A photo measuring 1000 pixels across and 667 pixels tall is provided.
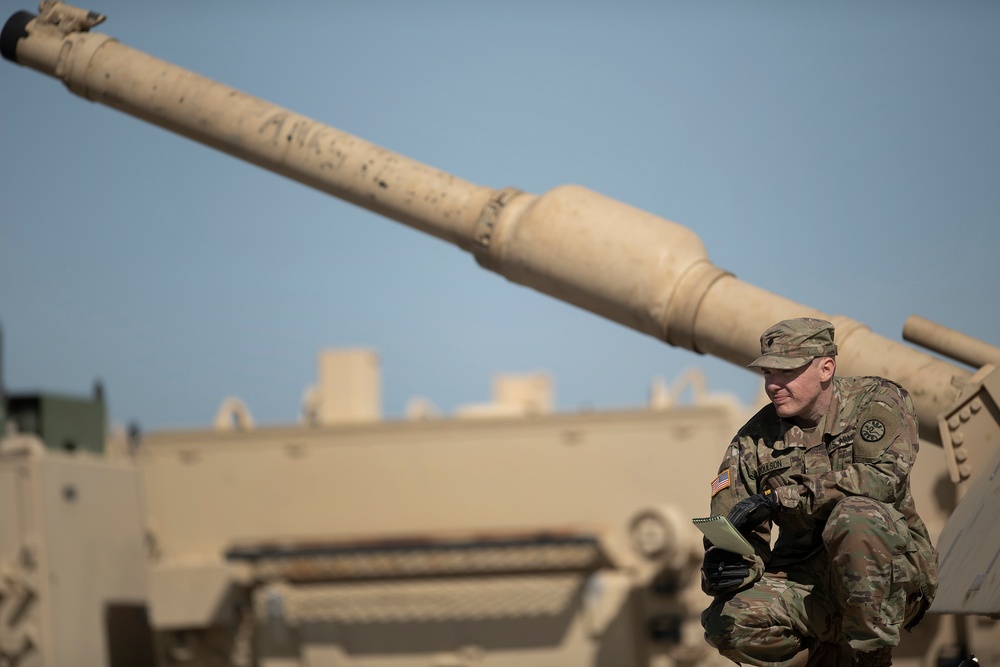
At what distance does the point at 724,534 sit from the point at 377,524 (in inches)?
282

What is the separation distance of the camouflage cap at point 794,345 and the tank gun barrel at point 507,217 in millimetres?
1764

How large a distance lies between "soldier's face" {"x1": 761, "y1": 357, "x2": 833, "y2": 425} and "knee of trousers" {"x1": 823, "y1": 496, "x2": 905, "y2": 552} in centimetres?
30

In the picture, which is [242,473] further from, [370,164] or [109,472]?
[370,164]

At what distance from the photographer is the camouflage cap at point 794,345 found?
11.5ft

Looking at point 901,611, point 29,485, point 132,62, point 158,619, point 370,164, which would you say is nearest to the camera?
point 901,611

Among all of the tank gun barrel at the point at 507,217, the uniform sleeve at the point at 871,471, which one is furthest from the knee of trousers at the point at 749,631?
the tank gun barrel at the point at 507,217

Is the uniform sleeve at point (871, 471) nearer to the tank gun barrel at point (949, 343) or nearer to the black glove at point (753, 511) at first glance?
the black glove at point (753, 511)

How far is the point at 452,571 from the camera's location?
955 cm

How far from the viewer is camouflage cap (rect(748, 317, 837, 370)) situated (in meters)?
3.50

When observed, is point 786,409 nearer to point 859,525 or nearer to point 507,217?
point 859,525

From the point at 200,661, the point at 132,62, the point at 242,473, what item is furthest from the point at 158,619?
the point at 132,62

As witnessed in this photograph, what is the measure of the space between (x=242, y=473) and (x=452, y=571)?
1902 millimetres

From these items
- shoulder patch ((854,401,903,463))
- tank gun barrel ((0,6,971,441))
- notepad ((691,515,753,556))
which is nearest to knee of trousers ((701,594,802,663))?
notepad ((691,515,753,556))

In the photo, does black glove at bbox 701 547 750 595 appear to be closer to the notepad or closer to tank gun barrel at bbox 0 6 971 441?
the notepad
